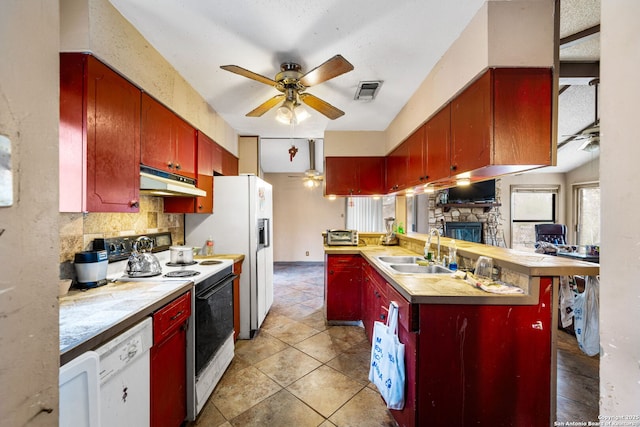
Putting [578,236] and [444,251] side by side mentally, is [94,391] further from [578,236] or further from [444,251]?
[578,236]

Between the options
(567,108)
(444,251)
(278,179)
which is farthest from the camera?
(278,179)

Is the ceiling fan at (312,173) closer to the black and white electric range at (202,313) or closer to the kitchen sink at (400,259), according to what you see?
the kitchen sink at (400,259)

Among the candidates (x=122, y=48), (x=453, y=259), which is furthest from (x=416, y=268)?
(x=122, y=48)

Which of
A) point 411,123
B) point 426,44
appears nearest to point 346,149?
point 411,123

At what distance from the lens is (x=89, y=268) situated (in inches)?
62.1

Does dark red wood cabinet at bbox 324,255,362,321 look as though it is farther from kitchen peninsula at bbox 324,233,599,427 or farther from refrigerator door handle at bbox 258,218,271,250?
kitchen peninsula at bbox 324,233,599,427

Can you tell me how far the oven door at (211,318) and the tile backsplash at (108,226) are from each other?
761 millimetres

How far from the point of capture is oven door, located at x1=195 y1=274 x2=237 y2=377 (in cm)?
176

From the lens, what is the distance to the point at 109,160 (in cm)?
150

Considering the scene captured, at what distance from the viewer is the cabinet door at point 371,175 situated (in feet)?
12.0

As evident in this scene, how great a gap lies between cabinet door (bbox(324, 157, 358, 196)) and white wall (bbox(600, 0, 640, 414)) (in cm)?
306

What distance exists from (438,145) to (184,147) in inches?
85.7

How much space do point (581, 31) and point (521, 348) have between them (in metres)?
2.26

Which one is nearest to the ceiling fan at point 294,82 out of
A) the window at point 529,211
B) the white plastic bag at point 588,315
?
the white plastic bag at point 588,315
